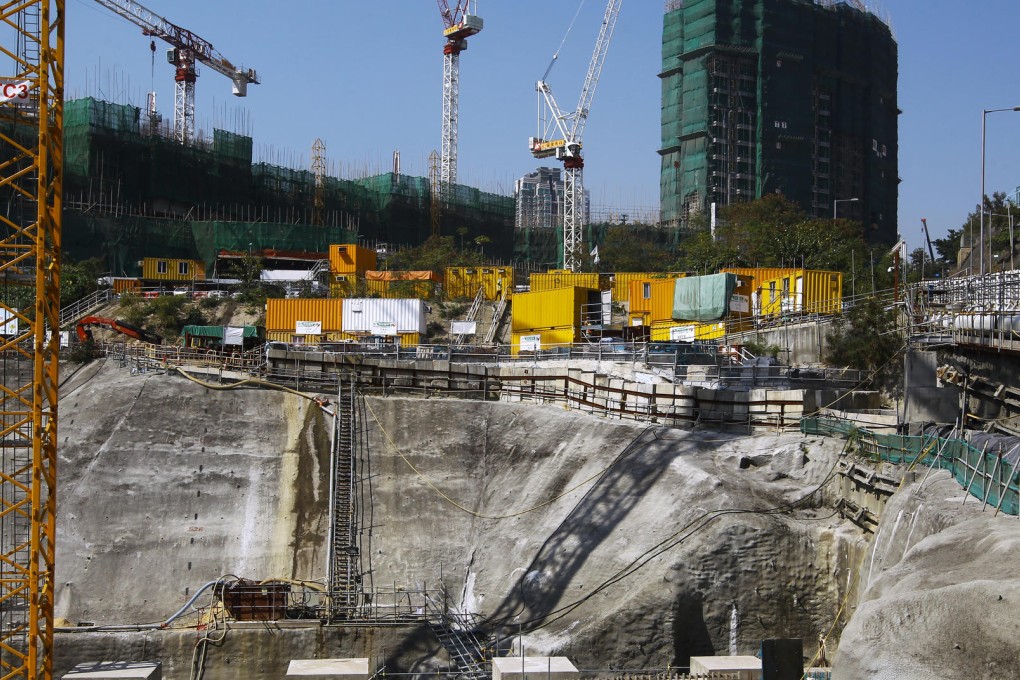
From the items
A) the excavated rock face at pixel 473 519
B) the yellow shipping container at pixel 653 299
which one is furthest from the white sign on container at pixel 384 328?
the excavated rock face at pixel 473 519

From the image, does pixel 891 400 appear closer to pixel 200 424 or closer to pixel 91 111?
pixel 200 424

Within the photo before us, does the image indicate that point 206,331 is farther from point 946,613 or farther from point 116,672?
point 946,613

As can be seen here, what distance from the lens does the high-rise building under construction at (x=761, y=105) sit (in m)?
121

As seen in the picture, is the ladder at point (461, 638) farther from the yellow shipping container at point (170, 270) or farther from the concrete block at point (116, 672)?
the yellow shipping container at point (170, 270)

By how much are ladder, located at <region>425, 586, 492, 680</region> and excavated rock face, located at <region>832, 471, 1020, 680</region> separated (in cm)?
1349

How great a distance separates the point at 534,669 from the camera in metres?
26.5

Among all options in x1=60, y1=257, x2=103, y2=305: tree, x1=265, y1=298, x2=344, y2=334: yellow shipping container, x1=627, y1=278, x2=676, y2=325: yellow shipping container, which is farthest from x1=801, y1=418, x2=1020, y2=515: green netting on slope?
x1=60, y1=257, x2=103, y2=305: tree

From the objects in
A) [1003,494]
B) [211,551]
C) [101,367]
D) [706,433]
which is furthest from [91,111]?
[1003,494]

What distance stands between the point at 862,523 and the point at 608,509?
767 centimetres

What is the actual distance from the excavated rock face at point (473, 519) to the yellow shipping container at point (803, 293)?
69.0ft

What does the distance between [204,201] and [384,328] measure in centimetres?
4113

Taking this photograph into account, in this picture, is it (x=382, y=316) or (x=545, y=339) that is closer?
(x=545, y=339)

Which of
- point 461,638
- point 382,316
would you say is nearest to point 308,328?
point 382,316

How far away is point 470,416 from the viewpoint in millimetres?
43688
